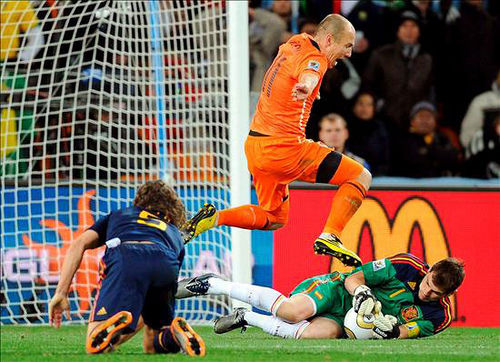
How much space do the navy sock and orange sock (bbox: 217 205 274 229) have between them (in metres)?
2.45

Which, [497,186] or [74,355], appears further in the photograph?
[497,186]

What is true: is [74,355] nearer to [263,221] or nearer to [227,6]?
[263,221]

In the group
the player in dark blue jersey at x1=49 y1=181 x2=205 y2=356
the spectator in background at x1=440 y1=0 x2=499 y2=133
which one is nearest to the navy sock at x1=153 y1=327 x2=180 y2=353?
the player in dark blue jersey at x1=49 y1=181 x2=205 y2=356

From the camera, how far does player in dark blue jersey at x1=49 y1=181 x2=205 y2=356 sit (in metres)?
6.21

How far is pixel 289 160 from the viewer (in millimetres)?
8352

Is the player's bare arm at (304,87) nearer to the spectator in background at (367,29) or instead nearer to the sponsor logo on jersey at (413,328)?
the sponsor logo on jersey at (413,328)

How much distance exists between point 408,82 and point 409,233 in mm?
2837

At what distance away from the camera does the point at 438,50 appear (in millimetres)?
12859

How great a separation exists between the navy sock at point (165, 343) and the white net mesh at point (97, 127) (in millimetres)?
3718

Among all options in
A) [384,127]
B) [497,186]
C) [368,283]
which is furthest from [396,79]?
[368,283]

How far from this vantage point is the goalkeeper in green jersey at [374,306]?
7.93 m

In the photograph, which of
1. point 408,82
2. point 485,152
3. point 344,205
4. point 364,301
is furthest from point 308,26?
point 364,301

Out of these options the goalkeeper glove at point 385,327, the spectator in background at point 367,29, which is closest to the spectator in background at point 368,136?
the spectator in background at point 367,29

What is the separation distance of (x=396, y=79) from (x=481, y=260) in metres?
2.96
